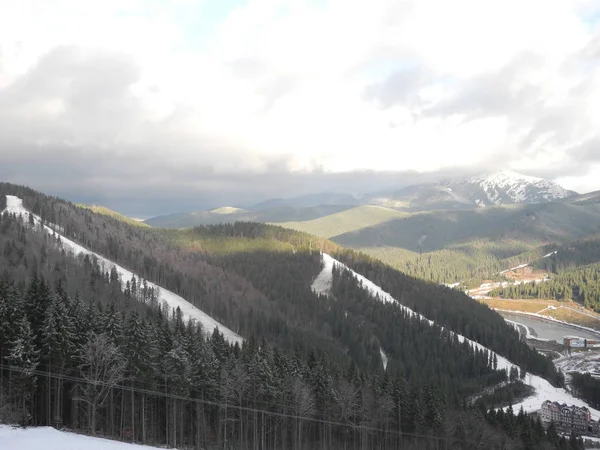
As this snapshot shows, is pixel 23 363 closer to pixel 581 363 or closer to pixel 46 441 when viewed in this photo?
pixel 46 441

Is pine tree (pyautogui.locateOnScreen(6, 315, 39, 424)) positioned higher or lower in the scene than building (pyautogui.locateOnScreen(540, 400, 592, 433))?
higher

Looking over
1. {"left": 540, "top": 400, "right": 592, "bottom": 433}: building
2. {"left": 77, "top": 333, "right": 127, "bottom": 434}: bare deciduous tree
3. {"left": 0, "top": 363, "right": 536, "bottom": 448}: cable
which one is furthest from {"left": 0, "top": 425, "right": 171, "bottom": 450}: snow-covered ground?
{"left": 540, "top": 400, "right": 592, "bottom": 433}: building

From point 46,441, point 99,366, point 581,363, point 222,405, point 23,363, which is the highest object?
point 23,363

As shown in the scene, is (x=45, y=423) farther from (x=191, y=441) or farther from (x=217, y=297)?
(x=217, y=297)

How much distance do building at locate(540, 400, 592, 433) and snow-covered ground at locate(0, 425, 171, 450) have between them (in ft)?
343

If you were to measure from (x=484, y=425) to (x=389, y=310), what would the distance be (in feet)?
387

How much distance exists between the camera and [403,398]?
7456cm

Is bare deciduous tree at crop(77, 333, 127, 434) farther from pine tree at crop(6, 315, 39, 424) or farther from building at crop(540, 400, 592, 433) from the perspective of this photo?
building at crop(540, 400, 592, 433)

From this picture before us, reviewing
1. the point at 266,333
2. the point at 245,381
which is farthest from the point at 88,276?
the point at 245,381

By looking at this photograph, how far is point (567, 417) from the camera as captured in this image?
366 ft

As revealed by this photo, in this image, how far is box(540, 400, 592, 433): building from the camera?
10844 centimetres

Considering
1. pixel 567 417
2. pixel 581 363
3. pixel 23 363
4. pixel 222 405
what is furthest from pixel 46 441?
pixel 581 363

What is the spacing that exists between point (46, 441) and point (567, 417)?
115449 millimetres

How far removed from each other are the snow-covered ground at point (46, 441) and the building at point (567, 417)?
10454cm
